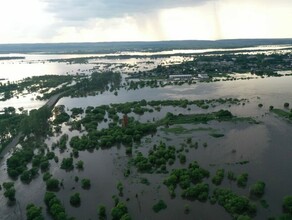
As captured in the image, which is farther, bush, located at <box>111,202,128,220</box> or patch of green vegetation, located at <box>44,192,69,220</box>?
patch of green vegetation, located at <box>44,192,69,220</box>

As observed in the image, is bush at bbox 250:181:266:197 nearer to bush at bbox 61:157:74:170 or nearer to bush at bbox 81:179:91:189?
bush at bbox 81:179:91:189

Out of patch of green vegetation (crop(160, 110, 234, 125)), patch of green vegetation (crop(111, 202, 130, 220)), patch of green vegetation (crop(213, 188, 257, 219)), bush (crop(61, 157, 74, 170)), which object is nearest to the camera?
patch of green vegetation (crop(213, 188, 257, 219))

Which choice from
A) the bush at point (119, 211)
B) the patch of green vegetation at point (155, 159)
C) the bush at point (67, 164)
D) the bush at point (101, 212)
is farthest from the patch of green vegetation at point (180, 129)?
the bush at point (101, 212)

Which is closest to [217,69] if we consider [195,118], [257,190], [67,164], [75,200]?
[195,118]

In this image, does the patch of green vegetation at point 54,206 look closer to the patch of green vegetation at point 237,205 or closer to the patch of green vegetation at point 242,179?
the patch of green vegetation at point 237,205

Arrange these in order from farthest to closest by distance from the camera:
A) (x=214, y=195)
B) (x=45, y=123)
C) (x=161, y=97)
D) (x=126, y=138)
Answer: (x=161, y=97) → (x=45, y=123) → (x=126, y=138) → (x=214, y=195)

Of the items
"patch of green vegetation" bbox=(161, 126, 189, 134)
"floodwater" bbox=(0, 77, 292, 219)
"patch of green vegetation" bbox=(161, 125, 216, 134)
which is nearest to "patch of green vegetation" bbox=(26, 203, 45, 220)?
"floodwater" bbox=(0, 77, 292, 219)

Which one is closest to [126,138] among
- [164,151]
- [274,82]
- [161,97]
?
[164,151]

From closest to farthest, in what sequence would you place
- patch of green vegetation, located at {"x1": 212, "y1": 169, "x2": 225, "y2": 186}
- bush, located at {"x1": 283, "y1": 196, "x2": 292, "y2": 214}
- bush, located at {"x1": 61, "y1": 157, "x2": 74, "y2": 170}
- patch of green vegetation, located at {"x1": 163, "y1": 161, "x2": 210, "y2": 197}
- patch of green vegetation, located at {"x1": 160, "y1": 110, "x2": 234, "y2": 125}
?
bush, located at {"x1": 283, "y1": 196, "x2": 292, "y2": 214} → patch of green vegetation, located at {"x1": 163, "y1": 161, "x2": 210, "y2": 197} → patch of green vegetation, located at {"x1": 212, "y1": 169, "x2": 225, "y2": 186} → bush, located at {"x1": 61, "y1": 157, "x2": 74, "y2": 170} → patch of green vegetation, located at {"x1": 160, "y1": 110, "x2": 234, "y2": 125}

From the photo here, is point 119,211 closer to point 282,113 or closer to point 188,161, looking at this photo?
point 188,161

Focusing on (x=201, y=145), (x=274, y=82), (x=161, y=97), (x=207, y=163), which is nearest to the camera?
(x=207, y=163)

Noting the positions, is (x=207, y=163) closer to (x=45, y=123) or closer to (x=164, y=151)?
(x=164, y=151)
